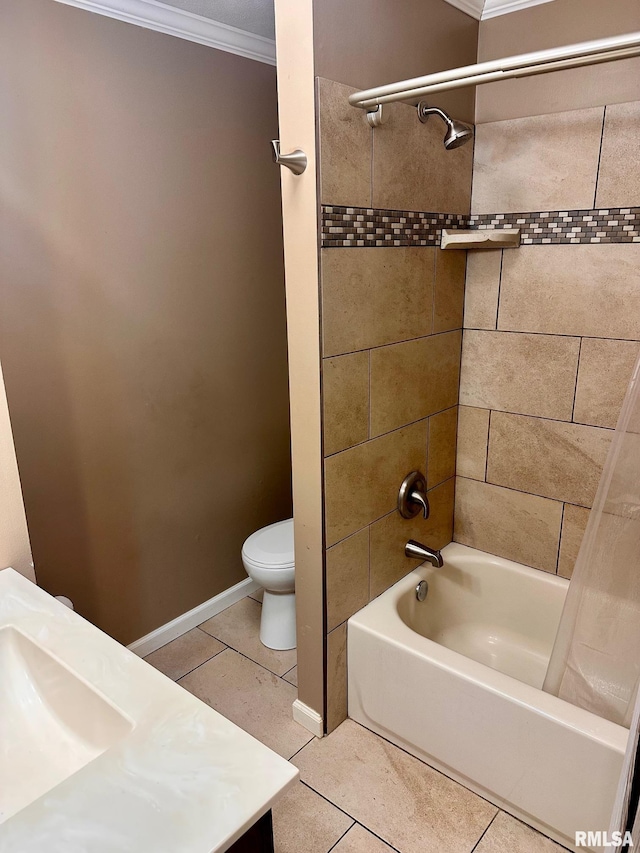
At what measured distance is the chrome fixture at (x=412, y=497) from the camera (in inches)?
84.7

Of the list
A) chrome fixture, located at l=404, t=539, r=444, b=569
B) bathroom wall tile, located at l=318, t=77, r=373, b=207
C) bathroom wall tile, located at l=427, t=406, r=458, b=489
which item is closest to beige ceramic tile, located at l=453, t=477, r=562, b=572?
bathroom wall tile, located at l=427, t=406, r=458, b=489

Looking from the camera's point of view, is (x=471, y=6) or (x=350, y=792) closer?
(x=350, y=792)

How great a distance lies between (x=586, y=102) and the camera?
192 centimetres

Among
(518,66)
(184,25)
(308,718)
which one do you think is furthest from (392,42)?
(308,718)

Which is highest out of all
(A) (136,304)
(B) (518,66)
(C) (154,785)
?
(B) (518,66)

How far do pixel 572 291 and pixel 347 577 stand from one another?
1203 millimetres

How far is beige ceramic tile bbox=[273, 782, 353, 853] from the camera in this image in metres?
1.70

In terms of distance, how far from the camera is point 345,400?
1.83 m

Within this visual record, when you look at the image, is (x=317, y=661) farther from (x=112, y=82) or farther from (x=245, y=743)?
(x=112, y=82)

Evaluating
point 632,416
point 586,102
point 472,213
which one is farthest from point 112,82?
point 632,416

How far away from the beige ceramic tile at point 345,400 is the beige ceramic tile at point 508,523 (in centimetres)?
75

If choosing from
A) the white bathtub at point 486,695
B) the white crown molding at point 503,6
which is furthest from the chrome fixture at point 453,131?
the white bathtub at point 486,695

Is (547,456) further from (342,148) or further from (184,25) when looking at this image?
(184,25)

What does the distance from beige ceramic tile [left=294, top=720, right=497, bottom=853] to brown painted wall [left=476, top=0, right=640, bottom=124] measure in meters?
2.16
